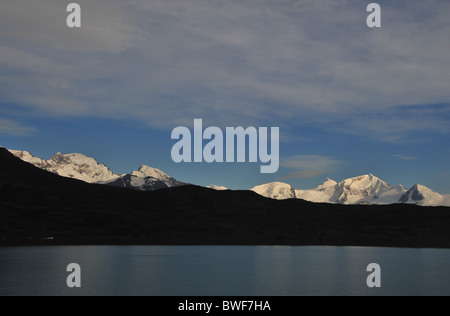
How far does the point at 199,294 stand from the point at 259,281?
1115 inches

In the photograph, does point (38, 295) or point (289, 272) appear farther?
point (289, 272)

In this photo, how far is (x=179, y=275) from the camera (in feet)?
464

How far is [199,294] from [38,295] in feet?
97.8
